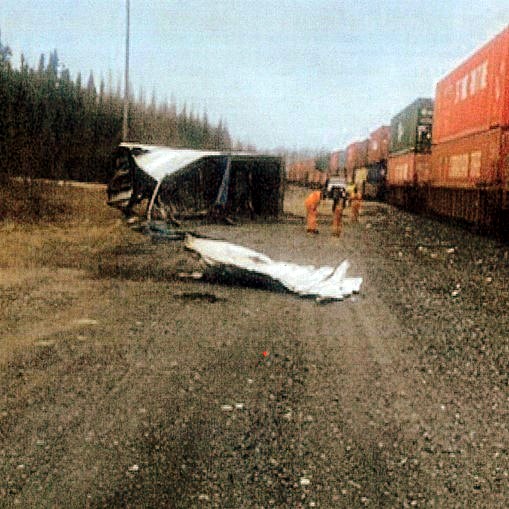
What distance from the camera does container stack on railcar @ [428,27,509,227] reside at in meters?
17.5

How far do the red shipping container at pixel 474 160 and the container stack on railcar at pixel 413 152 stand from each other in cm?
388

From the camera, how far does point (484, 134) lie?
19109 millimetres

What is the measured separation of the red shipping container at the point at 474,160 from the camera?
17250 millimetres

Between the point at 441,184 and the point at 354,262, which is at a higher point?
the point at 441,184

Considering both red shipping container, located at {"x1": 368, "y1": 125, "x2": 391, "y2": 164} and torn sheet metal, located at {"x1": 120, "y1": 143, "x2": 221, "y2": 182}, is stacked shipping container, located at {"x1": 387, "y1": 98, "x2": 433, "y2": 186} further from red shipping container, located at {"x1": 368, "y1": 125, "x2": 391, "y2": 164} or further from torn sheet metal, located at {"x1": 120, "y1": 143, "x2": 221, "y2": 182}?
torn sheet metal, located at {"x1": 120, "y1": 143, "x2": 221, "y2": 182}

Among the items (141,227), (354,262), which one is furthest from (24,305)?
(141,227)

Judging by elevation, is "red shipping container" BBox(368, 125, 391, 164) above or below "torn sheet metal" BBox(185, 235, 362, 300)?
above

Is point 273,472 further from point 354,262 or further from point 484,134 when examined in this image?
point 484,134

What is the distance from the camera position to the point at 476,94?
819 inches

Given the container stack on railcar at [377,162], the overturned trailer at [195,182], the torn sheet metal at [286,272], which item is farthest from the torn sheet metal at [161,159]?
the container stack on railcar at [377,162]

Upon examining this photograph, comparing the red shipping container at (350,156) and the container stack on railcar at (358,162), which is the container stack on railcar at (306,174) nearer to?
the red shipping container at (350,156)

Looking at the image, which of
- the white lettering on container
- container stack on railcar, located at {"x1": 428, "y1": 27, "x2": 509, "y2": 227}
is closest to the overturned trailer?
container stack on railcar, located at {"x1": 428, "y1": 27, "x2": 509, "y2": 227}

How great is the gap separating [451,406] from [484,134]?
50.5 feet

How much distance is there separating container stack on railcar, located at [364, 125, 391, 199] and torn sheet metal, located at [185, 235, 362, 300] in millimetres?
32825
